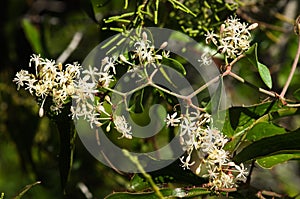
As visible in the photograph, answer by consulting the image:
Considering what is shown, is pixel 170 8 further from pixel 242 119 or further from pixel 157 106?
pixel 242 119

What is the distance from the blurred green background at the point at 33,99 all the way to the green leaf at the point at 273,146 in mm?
590

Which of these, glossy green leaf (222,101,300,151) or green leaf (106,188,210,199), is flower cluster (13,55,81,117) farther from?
glossy green leaf (222,101,300,151)

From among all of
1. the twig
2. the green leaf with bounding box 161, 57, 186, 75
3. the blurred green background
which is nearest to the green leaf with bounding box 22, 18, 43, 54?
the blurred green background

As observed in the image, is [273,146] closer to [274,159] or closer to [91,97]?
[274,159]

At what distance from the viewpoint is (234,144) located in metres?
1.08

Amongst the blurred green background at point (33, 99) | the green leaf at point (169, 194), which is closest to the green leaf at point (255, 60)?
the green leaf at point (169, 194)

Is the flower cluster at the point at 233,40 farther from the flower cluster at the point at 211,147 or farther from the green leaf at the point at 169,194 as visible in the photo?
the green leaf at the point at 169,194

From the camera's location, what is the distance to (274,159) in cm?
107

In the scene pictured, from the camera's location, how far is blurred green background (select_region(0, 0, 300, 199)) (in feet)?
5.77

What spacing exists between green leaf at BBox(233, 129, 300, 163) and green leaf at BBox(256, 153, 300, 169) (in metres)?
0.03

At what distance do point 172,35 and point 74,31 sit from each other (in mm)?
830

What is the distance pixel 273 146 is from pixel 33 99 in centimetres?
84

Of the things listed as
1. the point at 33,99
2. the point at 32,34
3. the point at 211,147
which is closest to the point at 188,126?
the point at 211,147

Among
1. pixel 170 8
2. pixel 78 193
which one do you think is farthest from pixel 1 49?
pixel 170 8
